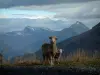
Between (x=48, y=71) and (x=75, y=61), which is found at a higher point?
(x=75, y=61)

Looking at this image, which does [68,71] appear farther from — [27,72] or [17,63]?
[17,63]

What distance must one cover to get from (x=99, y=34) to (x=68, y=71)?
169630mm

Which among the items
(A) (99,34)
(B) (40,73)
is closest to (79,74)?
(B) (40,73)

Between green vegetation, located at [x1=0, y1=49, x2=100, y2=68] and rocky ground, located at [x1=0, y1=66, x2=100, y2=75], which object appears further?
green vegetation, located at [x1=0, y1=49, x2=100, y2=68]

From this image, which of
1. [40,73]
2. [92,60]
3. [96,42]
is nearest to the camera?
[40,73]

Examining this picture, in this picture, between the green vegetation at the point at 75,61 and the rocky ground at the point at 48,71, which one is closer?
the rocky ground at the point at 48,71

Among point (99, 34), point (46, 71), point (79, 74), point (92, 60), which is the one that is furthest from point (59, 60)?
point (99, 34)

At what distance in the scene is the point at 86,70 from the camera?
22.8 metres

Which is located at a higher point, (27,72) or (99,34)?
(99,34)

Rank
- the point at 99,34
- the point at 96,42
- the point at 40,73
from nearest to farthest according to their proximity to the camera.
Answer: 1. the point at 40,73
2. the point at 96,42
3. the point at 99,34

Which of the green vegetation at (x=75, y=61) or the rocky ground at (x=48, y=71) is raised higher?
the green vegetation at (x=75, y=61)

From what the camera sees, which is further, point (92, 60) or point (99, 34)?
point (99, 34)

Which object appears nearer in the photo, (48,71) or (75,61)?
(48,71)

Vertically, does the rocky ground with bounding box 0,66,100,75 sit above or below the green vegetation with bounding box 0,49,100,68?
below
